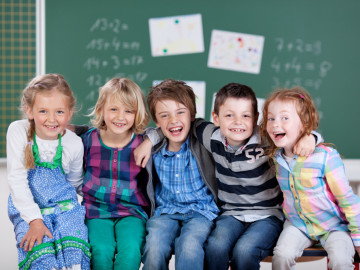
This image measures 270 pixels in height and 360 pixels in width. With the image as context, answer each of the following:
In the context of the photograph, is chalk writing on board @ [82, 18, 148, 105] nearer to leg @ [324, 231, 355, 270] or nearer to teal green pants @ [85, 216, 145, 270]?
teal green pants @ [85, 216, 145, 270]

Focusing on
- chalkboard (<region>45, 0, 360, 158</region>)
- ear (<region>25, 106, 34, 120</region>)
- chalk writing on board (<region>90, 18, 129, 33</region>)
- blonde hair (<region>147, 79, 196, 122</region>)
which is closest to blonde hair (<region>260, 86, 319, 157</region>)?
blonde hair (<region>147, 79, 196, 122</region>)

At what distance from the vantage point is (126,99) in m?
2.00

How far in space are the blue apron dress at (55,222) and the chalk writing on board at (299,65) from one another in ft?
5.80

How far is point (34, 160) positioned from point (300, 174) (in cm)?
114

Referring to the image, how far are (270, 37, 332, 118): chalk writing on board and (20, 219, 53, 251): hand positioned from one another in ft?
6.40

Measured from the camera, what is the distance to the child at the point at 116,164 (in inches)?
Answer: 77.9

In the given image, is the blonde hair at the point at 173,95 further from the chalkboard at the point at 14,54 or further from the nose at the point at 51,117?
the chalkboard at the point at 14,54

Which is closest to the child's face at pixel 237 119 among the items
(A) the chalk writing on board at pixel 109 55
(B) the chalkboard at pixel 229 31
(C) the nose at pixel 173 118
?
(C) the nose at pixel 173 118

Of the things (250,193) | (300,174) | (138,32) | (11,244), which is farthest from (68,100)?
(11,244)

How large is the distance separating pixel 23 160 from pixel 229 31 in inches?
70.2

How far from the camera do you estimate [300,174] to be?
1.75m

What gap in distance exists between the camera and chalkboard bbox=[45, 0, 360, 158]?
119 inches

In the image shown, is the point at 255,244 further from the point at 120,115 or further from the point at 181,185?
the point at 120,115

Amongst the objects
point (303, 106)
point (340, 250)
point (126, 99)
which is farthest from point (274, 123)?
point (126, 99)
